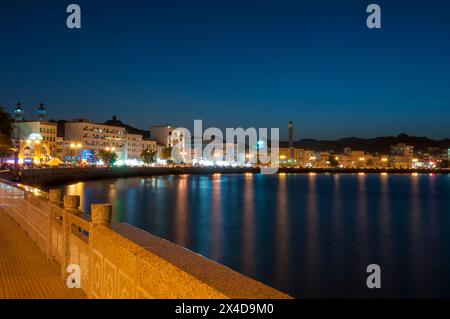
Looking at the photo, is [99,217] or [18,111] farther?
[18,111]

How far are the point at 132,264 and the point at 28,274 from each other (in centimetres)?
481

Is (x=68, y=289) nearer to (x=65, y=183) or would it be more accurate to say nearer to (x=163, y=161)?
(x=65, y=183)

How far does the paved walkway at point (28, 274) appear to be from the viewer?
7.03m

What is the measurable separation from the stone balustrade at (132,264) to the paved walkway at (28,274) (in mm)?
281

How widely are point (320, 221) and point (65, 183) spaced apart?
54.8 meters

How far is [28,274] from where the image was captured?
8.26m

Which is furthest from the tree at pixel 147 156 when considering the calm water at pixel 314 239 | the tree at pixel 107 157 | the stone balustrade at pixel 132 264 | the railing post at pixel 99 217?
the railing post at pixel 99 217

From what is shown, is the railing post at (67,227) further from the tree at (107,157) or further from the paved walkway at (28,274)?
the tree at (107,157)

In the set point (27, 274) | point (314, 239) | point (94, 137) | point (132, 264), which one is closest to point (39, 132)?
point (94, 137)

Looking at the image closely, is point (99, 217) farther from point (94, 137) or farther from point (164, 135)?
point (164, 135)

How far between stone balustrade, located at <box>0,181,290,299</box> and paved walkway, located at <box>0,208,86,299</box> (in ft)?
0.92

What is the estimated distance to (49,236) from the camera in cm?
955

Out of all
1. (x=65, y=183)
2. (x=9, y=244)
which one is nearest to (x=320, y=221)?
(x=9, y=244)
